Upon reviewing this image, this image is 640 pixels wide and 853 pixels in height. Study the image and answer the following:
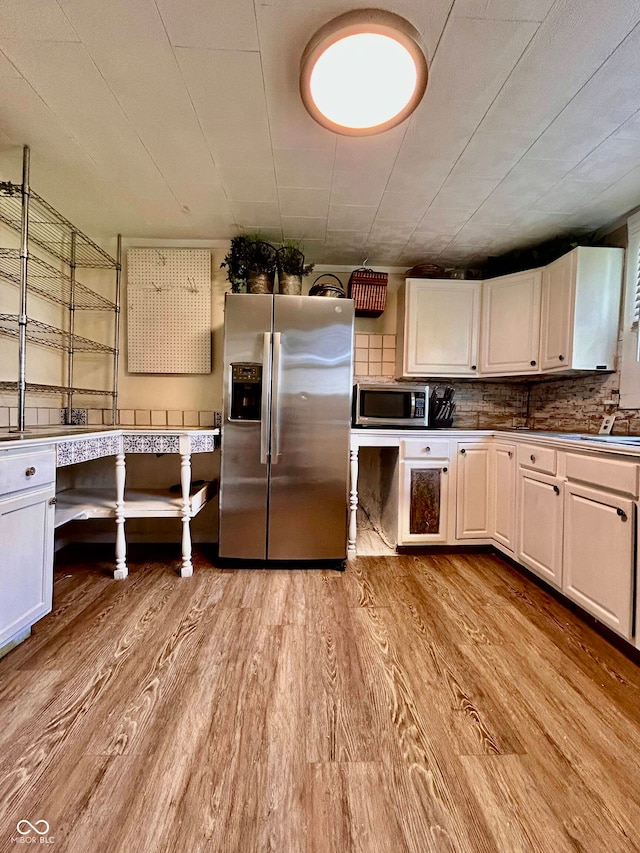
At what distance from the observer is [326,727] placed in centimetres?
110

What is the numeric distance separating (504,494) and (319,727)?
5.99 feet

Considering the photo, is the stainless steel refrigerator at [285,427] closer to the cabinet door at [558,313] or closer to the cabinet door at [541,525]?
the cabinet door at [541,525]

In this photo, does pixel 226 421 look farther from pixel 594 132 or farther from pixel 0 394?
pixel 594 132

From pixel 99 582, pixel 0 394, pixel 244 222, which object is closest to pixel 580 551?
pixel 99 582

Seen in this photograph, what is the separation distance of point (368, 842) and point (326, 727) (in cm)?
32

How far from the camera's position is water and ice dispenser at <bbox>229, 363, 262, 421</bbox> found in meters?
2.18

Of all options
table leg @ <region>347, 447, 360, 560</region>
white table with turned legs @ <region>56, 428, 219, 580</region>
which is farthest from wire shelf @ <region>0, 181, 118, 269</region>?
table leg @ <region>347, 447, 360, 560</region>

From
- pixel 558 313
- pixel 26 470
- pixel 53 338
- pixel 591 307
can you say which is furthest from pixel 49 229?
pixel 591 307

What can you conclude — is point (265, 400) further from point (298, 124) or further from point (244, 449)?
point (298, 124)

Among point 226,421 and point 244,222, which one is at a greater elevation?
point 244,222

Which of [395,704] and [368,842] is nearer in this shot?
[368,842]

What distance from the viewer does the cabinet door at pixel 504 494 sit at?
227 centimetres

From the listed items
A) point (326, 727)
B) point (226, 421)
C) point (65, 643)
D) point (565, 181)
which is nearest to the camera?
point (326, 727)

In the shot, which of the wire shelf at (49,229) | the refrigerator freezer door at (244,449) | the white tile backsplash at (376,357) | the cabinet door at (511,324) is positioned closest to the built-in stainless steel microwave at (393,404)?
the white tile backsplash at (376,357)
